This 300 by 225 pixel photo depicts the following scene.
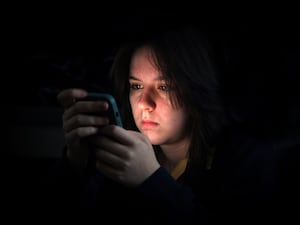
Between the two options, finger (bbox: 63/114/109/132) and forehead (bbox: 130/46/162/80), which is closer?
finger (bbox: 63/114/109/132)

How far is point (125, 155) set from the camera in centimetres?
79

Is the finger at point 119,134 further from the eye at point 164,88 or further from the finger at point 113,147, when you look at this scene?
the eye at point 164,88

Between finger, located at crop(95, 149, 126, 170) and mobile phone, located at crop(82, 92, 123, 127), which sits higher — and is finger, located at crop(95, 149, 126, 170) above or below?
below

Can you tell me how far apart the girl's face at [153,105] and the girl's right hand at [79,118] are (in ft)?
0.56

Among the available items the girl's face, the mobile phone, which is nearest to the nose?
the girl's face

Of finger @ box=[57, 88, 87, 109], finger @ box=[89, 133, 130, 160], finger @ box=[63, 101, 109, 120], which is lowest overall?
finger @ box=[89, 133, 130, 160]

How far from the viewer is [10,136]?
1.59 meters

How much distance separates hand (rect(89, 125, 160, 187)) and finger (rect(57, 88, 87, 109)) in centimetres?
9

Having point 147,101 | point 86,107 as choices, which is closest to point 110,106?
point 86,107

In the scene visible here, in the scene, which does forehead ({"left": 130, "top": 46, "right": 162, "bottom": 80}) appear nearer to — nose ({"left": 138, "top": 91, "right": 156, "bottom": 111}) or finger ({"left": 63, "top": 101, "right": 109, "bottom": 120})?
nose ({"left": 138, "top": 91, "right": 156, "bottom": 111})

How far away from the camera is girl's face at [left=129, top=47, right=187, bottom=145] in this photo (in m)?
0.97

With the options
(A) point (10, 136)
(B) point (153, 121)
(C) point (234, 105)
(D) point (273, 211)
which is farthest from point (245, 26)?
(A) point (10, 136)

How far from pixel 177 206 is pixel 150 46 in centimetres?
45

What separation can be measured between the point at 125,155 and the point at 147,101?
0.21m
